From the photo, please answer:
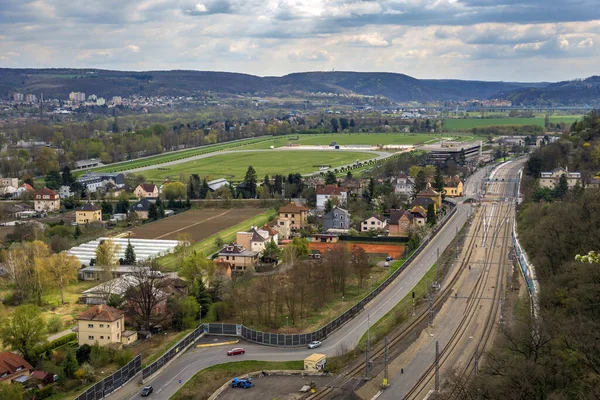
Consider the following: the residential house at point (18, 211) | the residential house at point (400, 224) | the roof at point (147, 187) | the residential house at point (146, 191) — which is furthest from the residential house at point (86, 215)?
the residential house at point (400, 224)

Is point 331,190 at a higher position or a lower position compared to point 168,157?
higher

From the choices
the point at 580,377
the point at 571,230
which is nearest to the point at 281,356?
Result: the point at 580,377

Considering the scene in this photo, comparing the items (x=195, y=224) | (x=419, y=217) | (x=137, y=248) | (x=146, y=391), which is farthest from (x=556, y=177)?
(x=146, y=391)

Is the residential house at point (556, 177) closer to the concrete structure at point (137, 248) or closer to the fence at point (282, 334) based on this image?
the concrete structure at point (137, 248)

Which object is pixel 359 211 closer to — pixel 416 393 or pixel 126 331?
pixel 126 331

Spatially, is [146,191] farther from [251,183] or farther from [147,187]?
[251,183]
